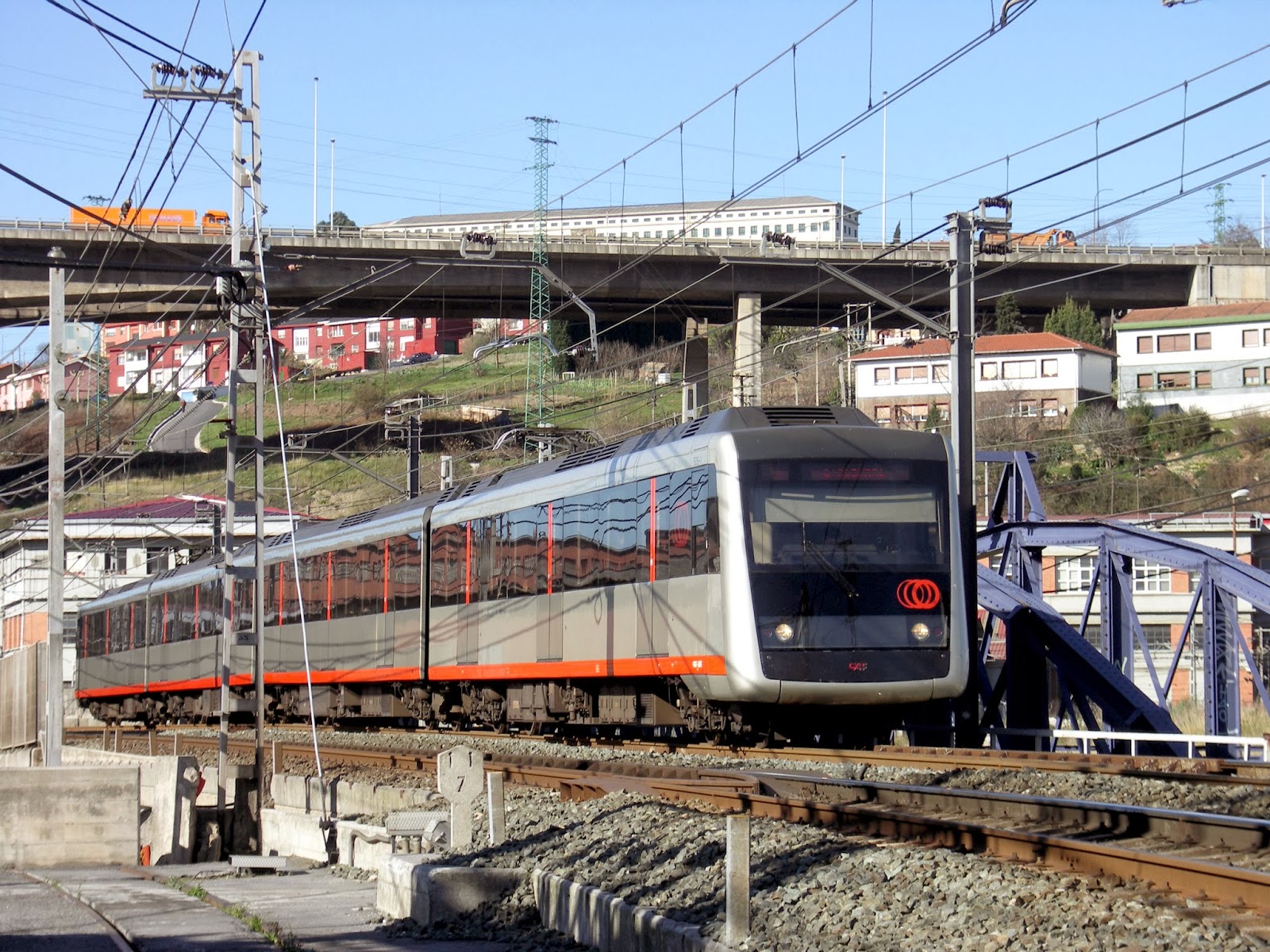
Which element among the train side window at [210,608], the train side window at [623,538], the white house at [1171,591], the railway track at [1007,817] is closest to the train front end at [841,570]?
the railway track at [1007,817]

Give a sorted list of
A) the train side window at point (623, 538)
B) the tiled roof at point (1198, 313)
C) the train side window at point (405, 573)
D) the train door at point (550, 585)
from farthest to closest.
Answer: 1. the tiled roof at point (1198, 313)
2. the train side window at point (405, 573)
3. the train door at point (550, 585)
4. the train side window at point (623, 538)

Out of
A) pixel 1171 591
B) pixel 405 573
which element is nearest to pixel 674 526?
pixel 405 573

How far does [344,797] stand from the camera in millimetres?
16594

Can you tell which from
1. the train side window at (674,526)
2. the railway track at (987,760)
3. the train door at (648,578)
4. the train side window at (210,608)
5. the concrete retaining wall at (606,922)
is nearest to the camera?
the concrete retaining wall at (606,922)

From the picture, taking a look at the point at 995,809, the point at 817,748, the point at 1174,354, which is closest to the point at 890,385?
the point at 1174,354

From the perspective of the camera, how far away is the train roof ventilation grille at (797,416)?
16.0 metres

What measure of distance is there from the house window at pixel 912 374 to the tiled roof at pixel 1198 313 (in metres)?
8.99

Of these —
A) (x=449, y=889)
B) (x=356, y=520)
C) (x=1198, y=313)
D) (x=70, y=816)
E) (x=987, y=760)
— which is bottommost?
(x=70, y=816)

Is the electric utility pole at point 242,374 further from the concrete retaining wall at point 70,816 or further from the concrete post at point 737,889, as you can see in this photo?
the concrete post at point 737,889

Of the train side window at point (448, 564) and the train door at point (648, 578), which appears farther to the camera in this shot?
the train side window at point (448, 564)

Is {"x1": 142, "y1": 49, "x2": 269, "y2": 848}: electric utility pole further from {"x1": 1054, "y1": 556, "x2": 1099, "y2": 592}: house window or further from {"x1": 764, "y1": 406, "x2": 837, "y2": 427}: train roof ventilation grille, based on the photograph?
{"x1": 1054, "y1": 556, "x2": 1099, "y2": 592}: house window

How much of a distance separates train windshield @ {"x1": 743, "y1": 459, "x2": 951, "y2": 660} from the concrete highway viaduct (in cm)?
3852

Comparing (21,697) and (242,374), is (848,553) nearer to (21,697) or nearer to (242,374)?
(242,374)

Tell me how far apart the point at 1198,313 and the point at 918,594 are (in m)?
61.2
